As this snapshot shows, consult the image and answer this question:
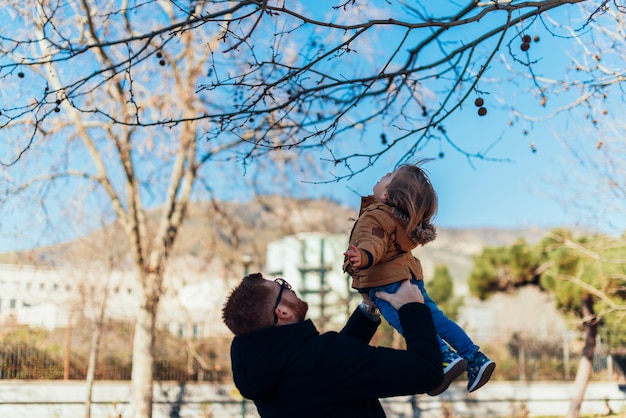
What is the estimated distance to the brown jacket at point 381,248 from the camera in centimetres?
259

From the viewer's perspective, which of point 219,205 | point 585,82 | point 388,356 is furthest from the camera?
point 219,205

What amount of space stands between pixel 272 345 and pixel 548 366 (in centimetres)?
2205

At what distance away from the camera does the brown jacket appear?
8.49 feet

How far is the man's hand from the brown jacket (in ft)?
0.61

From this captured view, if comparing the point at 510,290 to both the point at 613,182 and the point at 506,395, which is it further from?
the point at 613,182

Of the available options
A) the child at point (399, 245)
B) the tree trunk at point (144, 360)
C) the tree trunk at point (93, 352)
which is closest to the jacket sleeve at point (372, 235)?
the child at point (399, 245)

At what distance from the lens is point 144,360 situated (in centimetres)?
1455

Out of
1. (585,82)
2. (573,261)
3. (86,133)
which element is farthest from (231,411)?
(585,82)

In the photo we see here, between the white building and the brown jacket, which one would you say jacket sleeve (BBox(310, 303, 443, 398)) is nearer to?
the brown jacket

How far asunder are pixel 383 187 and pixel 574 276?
16.3m

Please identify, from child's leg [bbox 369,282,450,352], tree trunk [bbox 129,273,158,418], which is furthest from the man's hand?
tree trunk [bbox 129,273,158,418]

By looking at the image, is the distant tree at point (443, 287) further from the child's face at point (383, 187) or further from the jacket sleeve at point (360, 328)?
the jacket sleeve at point (360, 328)

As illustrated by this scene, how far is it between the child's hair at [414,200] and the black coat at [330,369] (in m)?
0.52

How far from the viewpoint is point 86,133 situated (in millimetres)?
14492
